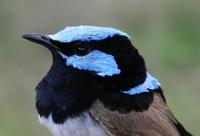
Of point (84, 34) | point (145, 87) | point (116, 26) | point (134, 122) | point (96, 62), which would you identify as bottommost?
point (116, 26)

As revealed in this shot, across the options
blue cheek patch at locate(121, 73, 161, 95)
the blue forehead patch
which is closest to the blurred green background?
blue cheek patch at locate(121, 73, 161, 95)

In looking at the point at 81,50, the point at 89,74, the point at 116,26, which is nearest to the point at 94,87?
the point at 89,74

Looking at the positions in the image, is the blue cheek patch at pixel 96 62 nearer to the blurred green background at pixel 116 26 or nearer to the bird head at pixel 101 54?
the bird head at pixel 101 54

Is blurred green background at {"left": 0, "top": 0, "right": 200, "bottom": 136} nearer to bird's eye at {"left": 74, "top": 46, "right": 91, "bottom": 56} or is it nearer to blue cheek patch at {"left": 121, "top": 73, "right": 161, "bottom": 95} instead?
blue cheek patch at {"left": 121, "top": 73, "right": 161, "bottom": 95}

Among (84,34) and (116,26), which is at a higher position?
(84,34)

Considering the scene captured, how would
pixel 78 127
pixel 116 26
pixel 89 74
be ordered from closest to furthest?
pixel 78 127
pixel 89 74
pixel 116 26

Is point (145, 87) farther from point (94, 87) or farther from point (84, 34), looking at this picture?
point (84, 34)

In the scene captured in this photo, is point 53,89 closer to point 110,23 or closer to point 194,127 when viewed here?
point 194,127
